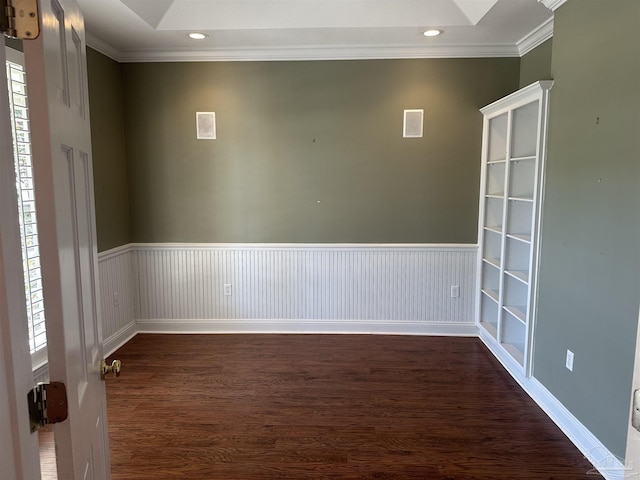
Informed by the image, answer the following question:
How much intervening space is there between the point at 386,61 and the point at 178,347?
3.21 meters

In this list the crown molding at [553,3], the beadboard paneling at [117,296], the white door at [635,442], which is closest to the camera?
the white door at [635,442]

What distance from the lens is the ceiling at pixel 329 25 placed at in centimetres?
292

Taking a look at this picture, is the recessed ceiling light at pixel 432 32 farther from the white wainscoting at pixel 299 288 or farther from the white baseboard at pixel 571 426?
the white baseboard at pixel 571 426

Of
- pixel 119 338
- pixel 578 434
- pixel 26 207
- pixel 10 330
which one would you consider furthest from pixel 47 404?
pixel 119 338

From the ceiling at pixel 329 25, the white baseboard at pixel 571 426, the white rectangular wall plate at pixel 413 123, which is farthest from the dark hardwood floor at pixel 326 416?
the ceiling at pixel 329 25

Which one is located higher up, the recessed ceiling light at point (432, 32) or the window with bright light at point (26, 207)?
the recessed ceiling light at point (432, 32)

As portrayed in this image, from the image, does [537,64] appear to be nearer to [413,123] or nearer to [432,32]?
[432,32]

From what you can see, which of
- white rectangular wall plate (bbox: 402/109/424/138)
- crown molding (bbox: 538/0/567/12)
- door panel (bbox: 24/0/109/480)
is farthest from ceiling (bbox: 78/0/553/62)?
door panel (bbox: 24/0/109/480)

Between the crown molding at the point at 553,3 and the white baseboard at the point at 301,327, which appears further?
the white baseboard at the point at 301,327

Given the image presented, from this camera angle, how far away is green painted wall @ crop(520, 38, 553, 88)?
308 cm

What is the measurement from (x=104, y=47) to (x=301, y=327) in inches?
120

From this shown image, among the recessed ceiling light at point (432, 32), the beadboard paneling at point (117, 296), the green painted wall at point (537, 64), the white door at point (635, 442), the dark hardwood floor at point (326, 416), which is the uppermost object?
the recessed ceiling light at point (432, 32)

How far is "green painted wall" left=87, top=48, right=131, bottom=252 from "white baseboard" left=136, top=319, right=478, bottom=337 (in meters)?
0.94

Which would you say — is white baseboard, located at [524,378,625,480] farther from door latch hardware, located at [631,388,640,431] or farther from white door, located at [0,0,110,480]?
white door, located at [0,0,110,480]
